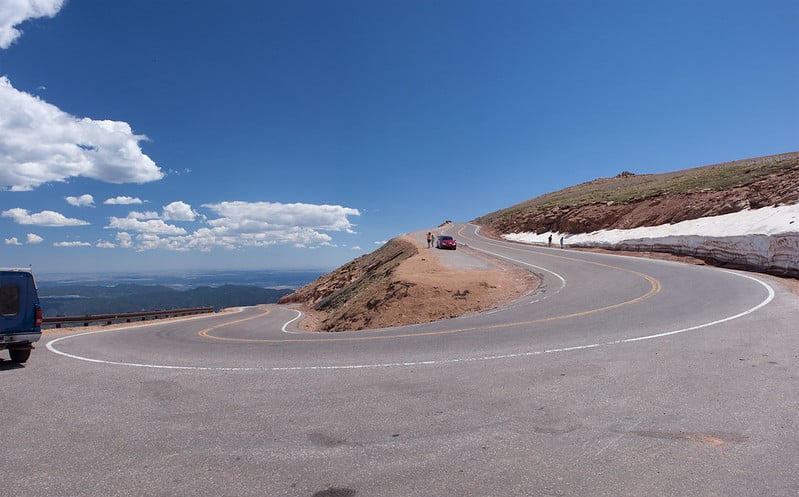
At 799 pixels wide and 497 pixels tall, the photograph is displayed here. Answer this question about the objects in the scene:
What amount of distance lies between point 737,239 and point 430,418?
2537 centimetres

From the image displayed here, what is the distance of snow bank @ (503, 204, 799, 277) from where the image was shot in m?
20.3

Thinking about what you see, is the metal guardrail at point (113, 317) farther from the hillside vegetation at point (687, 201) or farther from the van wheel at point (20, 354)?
the hillside vegetation at point (687, 201)

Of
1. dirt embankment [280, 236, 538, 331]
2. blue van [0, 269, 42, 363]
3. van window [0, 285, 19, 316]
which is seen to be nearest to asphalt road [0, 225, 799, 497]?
blue van [0, 269, 42, 363]

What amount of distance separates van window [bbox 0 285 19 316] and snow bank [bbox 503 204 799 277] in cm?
2683

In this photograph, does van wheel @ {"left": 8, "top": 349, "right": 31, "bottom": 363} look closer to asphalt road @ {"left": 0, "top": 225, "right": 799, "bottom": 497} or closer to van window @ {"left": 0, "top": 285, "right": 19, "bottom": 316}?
asphalt road @ {"left": 0, "top": 225, "right": 799, "bottom": 497}

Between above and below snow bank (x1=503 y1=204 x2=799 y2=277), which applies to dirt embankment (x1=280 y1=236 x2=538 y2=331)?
below

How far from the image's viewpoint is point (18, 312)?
9.12m

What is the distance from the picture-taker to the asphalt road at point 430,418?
3939 mm

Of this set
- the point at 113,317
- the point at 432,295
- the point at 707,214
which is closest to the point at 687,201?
the point at 707,214

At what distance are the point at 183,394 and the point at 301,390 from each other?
178 centimetres

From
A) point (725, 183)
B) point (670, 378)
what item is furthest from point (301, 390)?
point (725, 183)

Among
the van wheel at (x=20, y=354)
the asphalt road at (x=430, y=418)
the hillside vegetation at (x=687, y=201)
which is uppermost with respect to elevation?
the hillside vegetation at (x=687, y=201)

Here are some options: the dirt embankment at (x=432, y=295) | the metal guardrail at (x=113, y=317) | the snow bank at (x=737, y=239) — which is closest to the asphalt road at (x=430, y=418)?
the dirt embankment at (x=432, y=295)

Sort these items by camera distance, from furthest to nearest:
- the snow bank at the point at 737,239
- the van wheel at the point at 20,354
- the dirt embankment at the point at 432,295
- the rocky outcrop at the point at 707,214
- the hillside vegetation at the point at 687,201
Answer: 1. the hillside vegetation at the point at 687,201
2. the rocky outcrop at the point at 707,214
3. the snow bank at the point at 737,239
4. the dirt embankment at the point at 432,295
5. the van wheel at the point at 20,354
